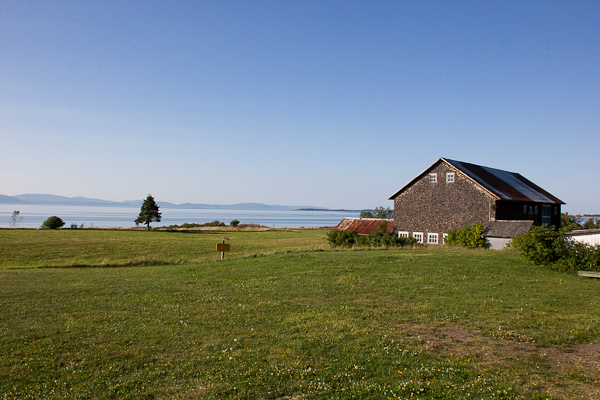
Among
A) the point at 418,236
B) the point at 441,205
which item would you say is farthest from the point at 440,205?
the point at 418,236

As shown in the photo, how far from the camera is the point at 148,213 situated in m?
94.8

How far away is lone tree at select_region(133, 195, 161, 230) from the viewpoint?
9438 centimetres

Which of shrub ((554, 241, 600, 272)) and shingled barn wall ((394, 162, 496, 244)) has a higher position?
shingled barn wall ((394, 162, 496, 244))

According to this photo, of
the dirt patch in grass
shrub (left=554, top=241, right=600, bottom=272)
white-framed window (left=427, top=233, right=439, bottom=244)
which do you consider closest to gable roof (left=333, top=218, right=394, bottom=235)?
white-framed window (left=427, top=233, right=439, bottom=244)

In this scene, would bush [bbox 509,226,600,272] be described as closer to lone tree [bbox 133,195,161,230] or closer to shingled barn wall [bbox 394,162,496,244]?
shingled barn wall [bbox 394,162,496,244]

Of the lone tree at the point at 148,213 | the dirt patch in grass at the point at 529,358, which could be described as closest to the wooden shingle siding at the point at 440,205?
the dirt patch in grass at the point at 529,358

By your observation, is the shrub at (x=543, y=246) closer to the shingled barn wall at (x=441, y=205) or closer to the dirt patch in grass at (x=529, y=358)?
the dirt patch in grass at (x=529, y=358)

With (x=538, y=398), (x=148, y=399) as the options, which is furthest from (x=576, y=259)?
(x=148, y=399)

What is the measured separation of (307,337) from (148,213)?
91922 millimetres

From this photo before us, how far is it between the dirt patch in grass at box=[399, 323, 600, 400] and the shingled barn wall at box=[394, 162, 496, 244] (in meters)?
32.5

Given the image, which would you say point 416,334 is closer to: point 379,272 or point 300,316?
point 300,316

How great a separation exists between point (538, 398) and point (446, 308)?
21.4 feet

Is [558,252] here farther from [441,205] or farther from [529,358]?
[441,205]

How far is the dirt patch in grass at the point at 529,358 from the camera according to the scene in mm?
6949
